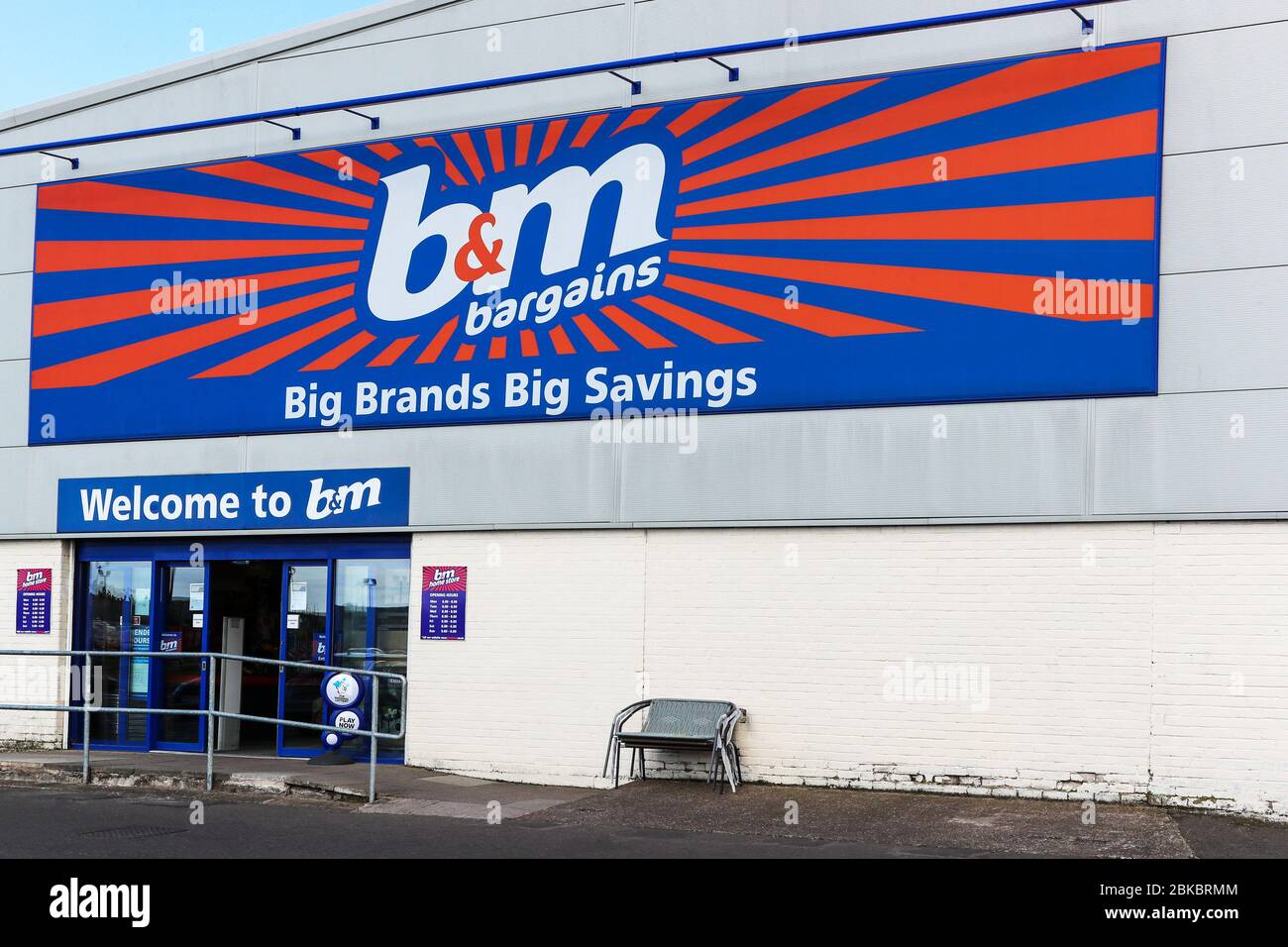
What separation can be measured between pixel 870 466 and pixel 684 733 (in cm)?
289

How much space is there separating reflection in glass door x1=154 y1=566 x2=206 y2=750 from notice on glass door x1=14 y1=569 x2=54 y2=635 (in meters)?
1.40

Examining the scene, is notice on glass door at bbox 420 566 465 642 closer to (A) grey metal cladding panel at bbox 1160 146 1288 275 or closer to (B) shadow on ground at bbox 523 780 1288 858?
(B) shadow on ground at bbox 523 780 1288 858

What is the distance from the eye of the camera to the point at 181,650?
1673 centimetres

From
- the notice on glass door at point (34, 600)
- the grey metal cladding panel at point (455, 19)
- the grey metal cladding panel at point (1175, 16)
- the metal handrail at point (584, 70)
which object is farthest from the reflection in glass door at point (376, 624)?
the grey metal cladding panel at point (1175, 16)

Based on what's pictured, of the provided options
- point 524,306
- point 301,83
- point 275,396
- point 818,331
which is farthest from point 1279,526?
point 301,83

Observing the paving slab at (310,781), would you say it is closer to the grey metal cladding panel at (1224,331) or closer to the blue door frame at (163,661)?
the blue door frame at (163,661)

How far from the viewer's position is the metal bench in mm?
12969

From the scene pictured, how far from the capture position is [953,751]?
12.6 m

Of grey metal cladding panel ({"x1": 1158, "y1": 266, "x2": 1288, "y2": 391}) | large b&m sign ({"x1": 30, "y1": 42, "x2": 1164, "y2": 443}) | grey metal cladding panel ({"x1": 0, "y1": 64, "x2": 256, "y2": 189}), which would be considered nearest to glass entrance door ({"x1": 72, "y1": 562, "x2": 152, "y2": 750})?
large b&m sign ({"x1": 30, "y1": 42, "x2": 1164, "y2": 443})

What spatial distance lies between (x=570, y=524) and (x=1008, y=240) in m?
4.81

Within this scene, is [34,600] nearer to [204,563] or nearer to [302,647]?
[204,563]

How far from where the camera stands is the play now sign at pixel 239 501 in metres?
15.3

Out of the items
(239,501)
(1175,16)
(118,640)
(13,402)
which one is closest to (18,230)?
(13,402)

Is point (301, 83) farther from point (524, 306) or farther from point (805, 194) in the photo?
point (805, 194)
